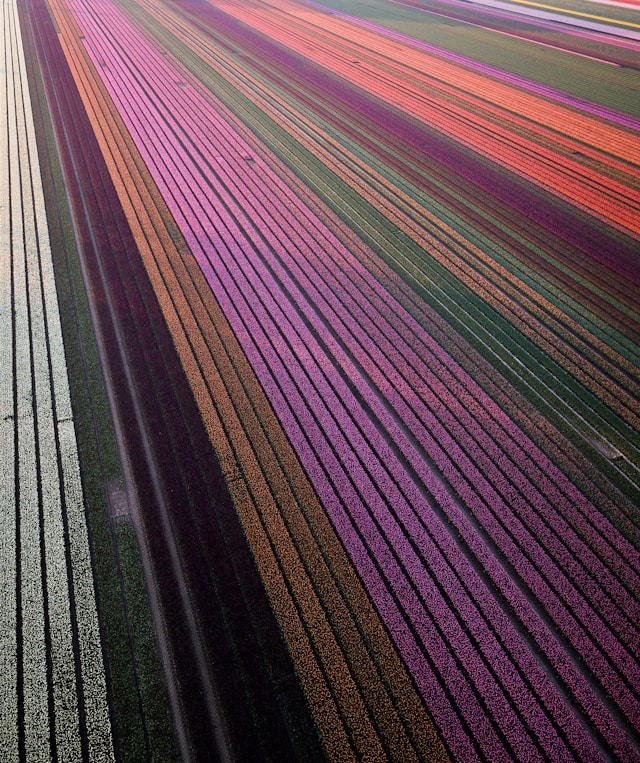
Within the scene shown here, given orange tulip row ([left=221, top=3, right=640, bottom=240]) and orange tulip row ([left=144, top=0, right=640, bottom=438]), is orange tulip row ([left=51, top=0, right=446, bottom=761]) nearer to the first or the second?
orange tulip row ([left=144, top=0, right=640, bottom=438])

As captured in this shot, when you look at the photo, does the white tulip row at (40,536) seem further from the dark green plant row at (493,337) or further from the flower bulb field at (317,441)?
the dark green plant row at (493,337)

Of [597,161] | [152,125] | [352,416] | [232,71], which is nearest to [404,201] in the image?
[597,161]

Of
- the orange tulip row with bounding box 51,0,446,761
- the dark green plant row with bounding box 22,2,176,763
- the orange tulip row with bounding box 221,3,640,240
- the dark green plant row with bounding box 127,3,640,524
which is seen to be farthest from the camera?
the orange tulip row with bounding box 221,3,640,240

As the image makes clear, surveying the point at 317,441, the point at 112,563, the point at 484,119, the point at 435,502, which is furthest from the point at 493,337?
the point at 484,119

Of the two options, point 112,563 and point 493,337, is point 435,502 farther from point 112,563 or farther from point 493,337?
point 112,563

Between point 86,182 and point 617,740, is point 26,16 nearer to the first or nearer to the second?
point 86,182

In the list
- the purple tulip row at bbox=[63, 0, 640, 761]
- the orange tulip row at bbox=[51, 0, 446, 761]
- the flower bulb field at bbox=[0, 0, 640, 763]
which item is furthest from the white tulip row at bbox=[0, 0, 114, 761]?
the purple tulip row at bbox=[63, 0, 640, 761]
